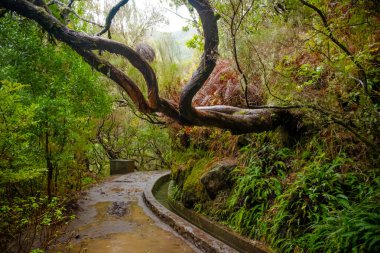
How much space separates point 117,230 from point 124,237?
51 centimetres

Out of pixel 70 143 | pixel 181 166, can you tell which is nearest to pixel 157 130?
pixel 181 166

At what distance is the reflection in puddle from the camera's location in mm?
4699

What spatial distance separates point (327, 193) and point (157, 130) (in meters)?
15.3

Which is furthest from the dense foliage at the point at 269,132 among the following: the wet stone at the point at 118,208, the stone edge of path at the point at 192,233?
the wet stone at the point at 118,208

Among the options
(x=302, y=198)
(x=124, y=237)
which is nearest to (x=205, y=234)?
(x=124, y=237)

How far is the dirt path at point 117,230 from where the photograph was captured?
4758 mm

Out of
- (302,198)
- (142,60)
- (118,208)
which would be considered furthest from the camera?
(118,208)

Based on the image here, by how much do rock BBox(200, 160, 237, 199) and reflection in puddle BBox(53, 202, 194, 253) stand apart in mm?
1518

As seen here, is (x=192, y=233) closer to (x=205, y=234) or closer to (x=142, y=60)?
(x=205, y=234)

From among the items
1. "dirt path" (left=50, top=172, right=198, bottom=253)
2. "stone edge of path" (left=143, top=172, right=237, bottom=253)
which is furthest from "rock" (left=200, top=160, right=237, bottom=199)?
"dirt path" (left=50, top=172, right=198, bottom=253)

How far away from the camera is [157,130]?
18.9 metres

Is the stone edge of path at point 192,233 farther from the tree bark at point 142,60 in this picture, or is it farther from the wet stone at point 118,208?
the tree bark at point 142,60

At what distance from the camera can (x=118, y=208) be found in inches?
302

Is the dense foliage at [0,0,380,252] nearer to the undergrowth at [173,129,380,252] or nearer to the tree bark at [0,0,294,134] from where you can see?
the undergrowth at [173,129,380,252]
